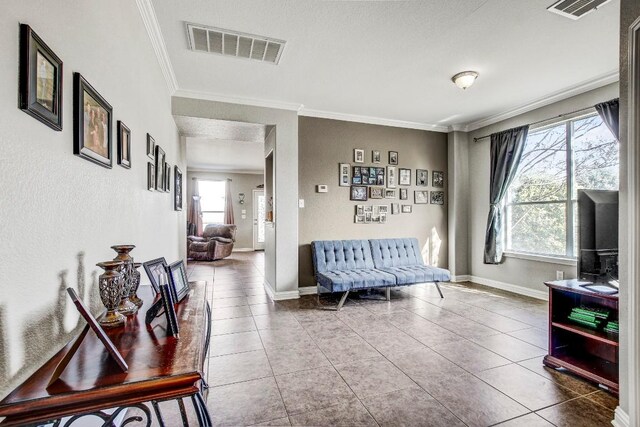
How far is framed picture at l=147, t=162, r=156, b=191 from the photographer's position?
240 centimetres

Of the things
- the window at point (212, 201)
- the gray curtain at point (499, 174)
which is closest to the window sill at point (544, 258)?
the gray curtain at point (499, 174)

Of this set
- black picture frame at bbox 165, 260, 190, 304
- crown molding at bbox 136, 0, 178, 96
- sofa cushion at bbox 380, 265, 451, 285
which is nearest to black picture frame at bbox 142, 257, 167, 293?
black picture frame at bbox 165, 260, 190, 304

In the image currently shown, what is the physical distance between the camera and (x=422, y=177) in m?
5.25

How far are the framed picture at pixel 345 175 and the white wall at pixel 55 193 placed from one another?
3.17 meters

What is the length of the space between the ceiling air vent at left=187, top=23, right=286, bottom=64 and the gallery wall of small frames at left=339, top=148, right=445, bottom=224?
7.18 ft

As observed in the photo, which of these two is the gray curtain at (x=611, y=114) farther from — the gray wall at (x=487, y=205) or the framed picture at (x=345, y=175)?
the framed picture at (x=345, y=175)

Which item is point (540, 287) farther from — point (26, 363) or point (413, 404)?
point (26, 363)

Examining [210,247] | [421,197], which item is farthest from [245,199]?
[421,197]

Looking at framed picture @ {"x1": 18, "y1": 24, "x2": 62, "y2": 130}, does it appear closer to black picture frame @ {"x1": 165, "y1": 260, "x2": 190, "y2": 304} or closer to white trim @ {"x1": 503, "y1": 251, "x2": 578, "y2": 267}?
black picture frame @ {"x1": 165, "y1": 260, "x2": 190, "y2": 304}

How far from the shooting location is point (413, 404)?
6.10 ft

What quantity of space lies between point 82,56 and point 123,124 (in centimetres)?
52

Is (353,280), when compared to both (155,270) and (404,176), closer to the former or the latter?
(404,176)

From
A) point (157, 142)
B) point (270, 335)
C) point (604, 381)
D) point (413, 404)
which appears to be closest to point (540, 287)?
point (604, 381)

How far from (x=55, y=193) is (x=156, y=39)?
82.1 inches
